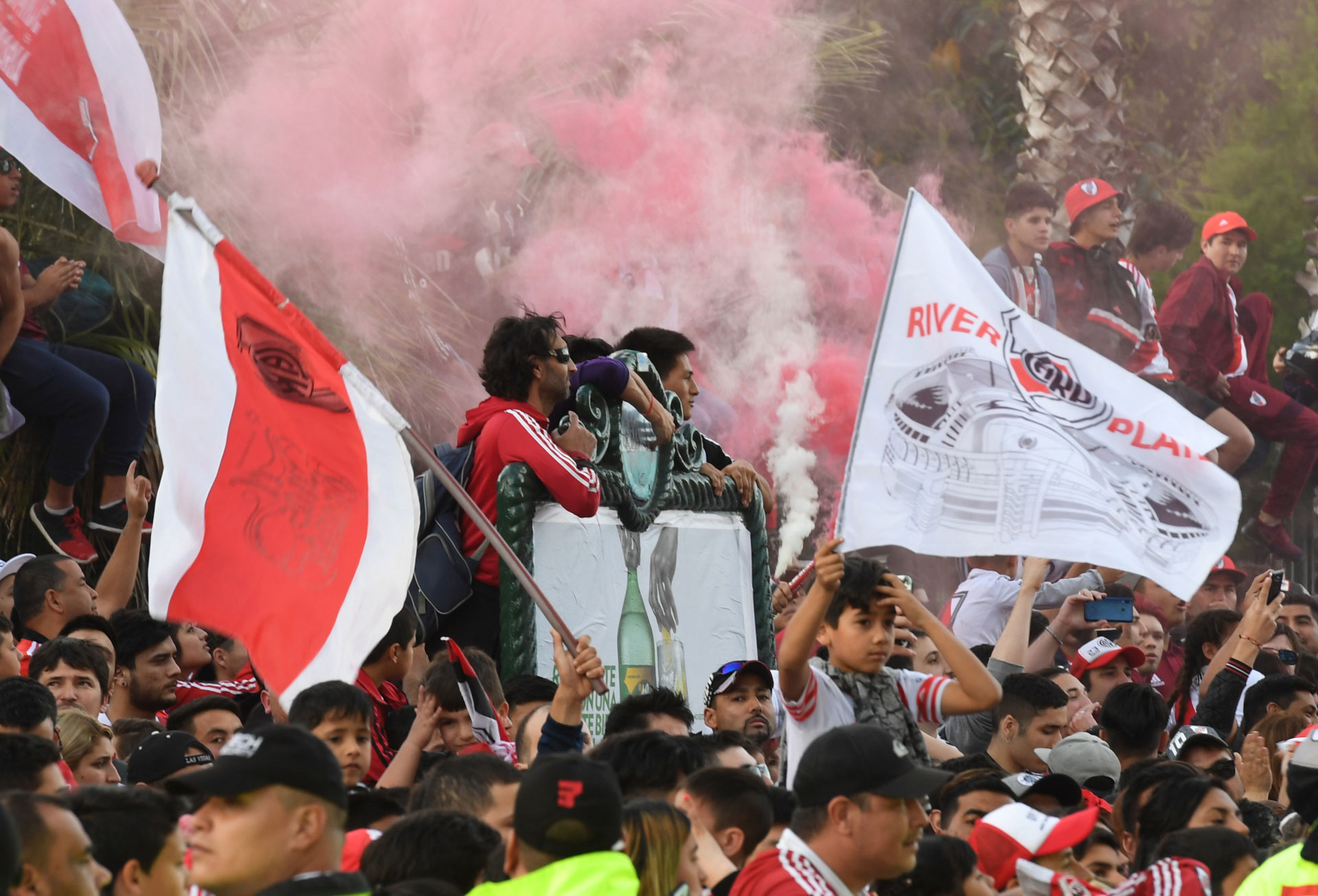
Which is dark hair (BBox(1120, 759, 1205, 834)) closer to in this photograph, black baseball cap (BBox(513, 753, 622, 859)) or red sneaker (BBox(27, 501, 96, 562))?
black baseball cap (BBox(513, 753, 622, 859))

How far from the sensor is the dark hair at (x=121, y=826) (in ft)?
10.6

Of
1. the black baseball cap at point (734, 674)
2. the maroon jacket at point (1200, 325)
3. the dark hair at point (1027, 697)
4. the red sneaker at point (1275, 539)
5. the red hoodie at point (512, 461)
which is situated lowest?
the black baseball cap at point (734, 674)

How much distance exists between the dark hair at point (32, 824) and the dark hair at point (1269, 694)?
15.7 feet

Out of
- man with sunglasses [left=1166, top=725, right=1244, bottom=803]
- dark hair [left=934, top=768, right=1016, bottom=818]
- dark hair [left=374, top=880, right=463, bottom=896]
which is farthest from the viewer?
man with sunglasses [left=1166, top=725, right=1244, bottom=803]

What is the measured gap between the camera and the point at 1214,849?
163 inches

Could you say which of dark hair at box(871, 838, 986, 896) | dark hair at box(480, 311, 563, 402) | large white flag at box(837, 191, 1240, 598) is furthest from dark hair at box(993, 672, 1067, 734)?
dark hair at box(871, 838, 986, 896)

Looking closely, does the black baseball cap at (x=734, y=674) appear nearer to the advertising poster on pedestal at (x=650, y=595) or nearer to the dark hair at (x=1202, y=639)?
the advertising poster on pedestal at (x=650, y=595)

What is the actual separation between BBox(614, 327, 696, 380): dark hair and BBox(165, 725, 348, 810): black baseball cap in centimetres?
424

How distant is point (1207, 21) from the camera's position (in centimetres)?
1567

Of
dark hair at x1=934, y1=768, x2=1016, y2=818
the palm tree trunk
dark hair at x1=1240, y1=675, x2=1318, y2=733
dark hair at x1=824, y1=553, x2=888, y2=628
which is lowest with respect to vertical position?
dark hair at x1=934, y1=768, x2=1016, y2=818

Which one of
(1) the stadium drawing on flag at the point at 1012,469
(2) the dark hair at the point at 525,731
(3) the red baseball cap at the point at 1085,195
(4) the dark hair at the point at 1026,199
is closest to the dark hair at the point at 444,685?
(2) the dark hair at the point at 525,731

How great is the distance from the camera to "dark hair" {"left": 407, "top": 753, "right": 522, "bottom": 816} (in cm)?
390

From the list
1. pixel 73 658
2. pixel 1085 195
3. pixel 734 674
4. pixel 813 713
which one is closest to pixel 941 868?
pixel 813 713

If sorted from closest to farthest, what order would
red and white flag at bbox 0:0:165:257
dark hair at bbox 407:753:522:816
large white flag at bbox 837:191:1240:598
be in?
1. dark hair at bbox 407:753:522:816
2. red and white flag at bbox 0:0:165:257
3. large white flag at bbox 837:191:1240:598
